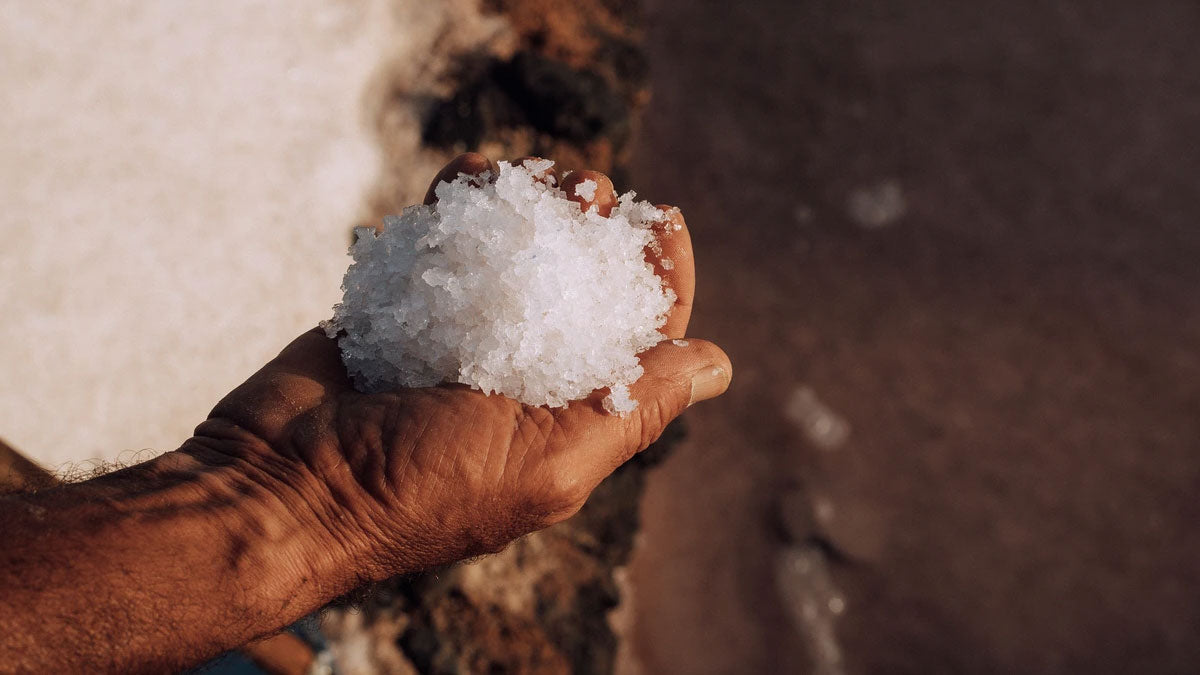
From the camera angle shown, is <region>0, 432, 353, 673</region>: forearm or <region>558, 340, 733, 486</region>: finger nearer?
<region>0, 432, 353, 673</region>: forearm

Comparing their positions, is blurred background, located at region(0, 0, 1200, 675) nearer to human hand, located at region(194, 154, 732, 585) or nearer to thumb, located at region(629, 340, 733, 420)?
human hand, located at region(194, 154, 732, 585)

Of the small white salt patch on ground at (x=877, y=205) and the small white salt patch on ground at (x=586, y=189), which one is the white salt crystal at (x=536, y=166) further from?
the small white salt patch on ground at (x=877, y=205)

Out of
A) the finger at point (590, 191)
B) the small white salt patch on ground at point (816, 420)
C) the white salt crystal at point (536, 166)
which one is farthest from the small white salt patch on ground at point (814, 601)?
the white salt crystal at point (536, 166)

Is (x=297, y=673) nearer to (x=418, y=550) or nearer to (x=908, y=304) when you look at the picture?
(x=418, y=550)

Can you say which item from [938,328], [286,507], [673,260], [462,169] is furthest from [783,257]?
[286,507]

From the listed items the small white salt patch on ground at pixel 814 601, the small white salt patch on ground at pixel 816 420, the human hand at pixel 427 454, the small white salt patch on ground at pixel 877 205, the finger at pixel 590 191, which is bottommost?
the small white salt patch on ground at pixel 814 601

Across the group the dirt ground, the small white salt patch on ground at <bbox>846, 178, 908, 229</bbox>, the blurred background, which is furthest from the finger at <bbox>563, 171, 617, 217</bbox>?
the small white salt patch on ground at <bbox>846, 178, 908, 229</bbox>
